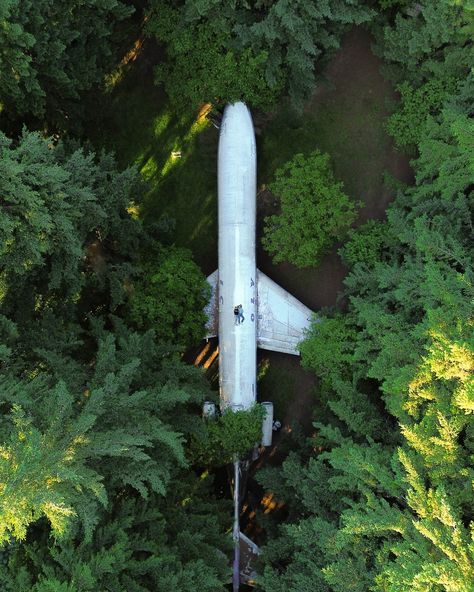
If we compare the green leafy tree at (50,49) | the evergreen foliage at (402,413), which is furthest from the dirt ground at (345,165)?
the green leafy tree at (50,49)

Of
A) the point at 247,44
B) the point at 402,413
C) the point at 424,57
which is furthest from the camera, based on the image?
the point at 424,57

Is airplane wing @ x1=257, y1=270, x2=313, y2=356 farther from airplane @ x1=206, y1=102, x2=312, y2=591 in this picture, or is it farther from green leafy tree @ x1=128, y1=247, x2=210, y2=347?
green leafy tree @ x1=128, y1=247, x2=210, y2=347

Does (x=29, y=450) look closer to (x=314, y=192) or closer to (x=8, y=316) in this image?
(x=8, y=316)

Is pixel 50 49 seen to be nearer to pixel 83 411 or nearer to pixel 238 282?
pixel 238 282

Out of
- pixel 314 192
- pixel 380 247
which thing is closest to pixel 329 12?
pixel 314 192

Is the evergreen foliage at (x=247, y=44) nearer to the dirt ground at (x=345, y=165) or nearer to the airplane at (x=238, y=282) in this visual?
the airplane at (x=238, y=282)

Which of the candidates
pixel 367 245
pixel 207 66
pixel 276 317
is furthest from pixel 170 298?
pixel 207 66
